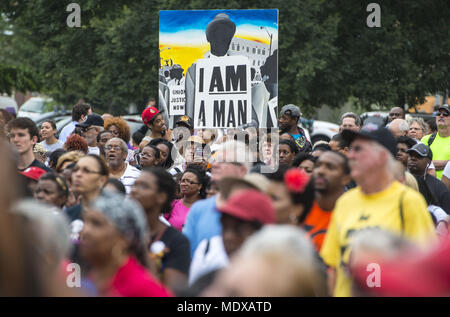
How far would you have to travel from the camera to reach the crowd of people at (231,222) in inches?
113

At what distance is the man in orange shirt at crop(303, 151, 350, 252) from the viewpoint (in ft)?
18.8

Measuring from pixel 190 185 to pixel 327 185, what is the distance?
2.18 metres

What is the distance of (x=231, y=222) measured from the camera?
4383mm

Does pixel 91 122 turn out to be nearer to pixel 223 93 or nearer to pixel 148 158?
pixel 148 158

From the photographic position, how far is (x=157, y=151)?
899 centimetres

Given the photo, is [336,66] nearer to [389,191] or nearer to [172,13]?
[172,13]

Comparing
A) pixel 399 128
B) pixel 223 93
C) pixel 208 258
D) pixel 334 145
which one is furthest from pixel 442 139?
pixel 208 258

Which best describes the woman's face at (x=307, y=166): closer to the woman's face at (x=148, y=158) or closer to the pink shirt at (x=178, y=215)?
the pink shirt at (x=178, y=215)

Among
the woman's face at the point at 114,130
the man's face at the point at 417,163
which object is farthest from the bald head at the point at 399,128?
the woman's face at the point at 114,130

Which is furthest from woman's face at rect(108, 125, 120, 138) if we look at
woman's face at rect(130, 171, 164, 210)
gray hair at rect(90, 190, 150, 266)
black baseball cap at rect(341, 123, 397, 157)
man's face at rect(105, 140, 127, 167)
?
gray hair at rect(90, 190, 150, 266)

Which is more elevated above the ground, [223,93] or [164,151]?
[223,93]
